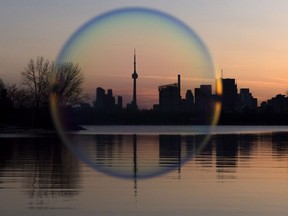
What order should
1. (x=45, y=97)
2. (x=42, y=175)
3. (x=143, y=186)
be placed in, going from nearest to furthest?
(x=143, y=186) < (x=42, y=175) < (x=45, y=97)

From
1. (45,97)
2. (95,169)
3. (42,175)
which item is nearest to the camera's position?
(42,175)

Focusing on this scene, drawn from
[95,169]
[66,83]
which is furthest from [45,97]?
[95,169]

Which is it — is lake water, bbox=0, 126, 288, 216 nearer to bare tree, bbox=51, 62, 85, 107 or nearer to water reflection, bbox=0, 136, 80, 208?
water reflection, bbox=0, 136, 80, 208

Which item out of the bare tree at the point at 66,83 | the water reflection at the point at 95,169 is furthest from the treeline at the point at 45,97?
the water reflection at the point at 95,169

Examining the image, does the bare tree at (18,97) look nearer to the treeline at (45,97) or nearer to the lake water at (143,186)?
the treeline at (45,97)

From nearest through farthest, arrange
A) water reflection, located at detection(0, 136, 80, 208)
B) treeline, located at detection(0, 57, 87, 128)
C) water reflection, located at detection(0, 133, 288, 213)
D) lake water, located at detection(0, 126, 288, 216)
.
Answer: lake water, located at detection(0, 126, 288, 216)
water reflection, located at detection(0, 136, 80, 208)
water reflection, located at detection(0, 133, 288, 213)
treeline, located at detection(0, 57, 87, 128)

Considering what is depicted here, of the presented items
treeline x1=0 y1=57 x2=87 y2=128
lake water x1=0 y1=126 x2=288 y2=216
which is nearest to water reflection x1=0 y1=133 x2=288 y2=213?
lake water x1=0 y1=126 x2=288 y2=216

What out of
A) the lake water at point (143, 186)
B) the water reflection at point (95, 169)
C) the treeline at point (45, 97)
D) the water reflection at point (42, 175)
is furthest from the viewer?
the treeline at point (45, 97)

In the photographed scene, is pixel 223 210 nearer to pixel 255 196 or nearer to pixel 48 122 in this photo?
pixel 255 196

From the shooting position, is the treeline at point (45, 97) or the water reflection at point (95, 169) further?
the treeline at point (45, 97)

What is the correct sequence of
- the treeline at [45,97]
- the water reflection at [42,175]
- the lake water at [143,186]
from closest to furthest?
the lake water at [143,186] < the water reflection at [42,175] < the treeline at [45,97]

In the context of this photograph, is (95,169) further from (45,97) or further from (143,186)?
(45,97)

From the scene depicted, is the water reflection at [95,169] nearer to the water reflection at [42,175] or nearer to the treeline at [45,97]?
the water reflection at [42,175]

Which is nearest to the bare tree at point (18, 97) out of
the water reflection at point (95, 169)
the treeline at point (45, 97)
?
the treeline at point (45, 97)
